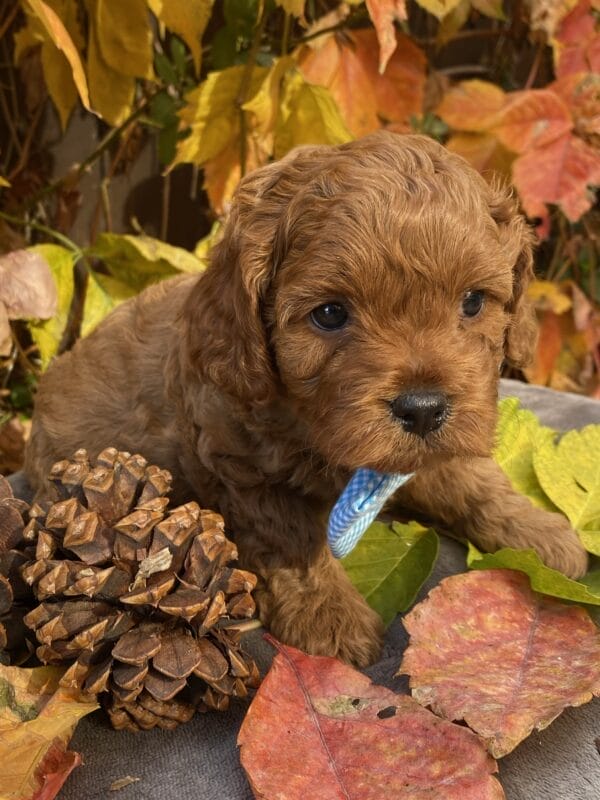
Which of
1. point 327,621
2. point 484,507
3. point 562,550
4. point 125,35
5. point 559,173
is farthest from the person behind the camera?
point 559,173

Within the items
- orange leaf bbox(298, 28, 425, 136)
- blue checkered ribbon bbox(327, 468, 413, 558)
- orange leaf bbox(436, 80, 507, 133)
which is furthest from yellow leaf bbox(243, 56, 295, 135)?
blue checkered ribbon bbox(327, 468, 413, 558)

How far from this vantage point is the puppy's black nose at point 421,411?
1.51 m

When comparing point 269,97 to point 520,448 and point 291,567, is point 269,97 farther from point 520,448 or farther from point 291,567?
point 291,567

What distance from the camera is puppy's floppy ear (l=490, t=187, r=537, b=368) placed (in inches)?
71.8

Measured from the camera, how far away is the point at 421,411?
1509mm

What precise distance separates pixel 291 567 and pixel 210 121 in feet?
5.41

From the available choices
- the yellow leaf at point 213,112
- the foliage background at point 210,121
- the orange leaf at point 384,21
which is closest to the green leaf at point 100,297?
the foliage background at point 210,121

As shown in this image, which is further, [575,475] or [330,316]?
[575,475]

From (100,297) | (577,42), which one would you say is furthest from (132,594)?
(577,42)

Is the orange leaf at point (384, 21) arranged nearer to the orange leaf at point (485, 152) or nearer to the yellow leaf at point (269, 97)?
the yellow leaf at point (269, 97)

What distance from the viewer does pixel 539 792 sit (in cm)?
142

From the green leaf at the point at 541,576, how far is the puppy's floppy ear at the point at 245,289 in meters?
0.64

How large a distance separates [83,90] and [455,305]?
1056mm

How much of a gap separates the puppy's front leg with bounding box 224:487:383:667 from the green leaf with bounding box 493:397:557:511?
0.65m
